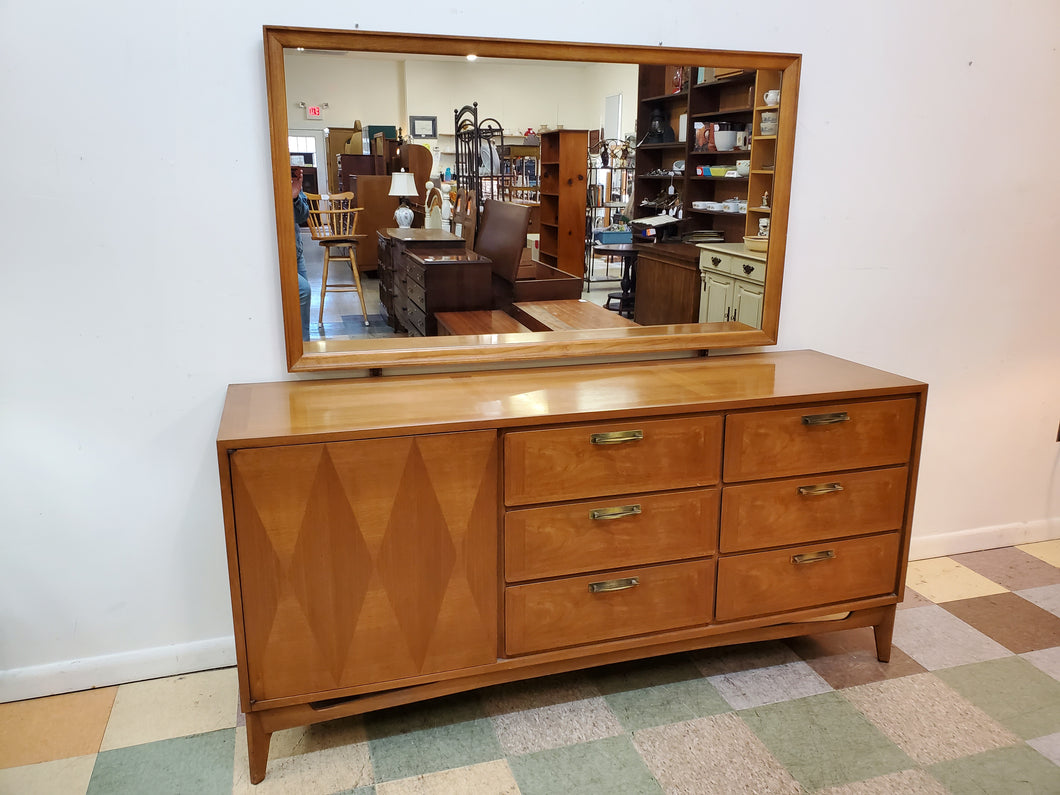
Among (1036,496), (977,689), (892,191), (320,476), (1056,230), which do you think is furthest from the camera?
(1036,496)

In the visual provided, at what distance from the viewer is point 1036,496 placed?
3.03 m

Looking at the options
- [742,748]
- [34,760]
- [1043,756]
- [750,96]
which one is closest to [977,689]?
[1043,756]

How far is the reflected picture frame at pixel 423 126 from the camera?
195cm

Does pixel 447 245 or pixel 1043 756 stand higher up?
pixel 447 245

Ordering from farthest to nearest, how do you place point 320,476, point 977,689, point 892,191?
point 892,191
point 977,689
point 320,476

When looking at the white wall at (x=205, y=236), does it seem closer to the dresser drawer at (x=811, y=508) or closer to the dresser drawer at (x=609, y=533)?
the dresser drawer at (x=811, y=508)

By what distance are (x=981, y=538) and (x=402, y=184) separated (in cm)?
247

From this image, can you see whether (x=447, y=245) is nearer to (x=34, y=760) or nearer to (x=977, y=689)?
(x=34, y=760)

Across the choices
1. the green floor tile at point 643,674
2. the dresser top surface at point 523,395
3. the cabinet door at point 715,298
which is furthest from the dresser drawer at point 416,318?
the green floor tile at point 643,674

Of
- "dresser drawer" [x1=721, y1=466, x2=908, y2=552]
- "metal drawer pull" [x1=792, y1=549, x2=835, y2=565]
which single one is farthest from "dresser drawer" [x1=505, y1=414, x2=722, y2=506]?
"metal drawer pull" [x1=792, y1=549, x2=835, y2=565]

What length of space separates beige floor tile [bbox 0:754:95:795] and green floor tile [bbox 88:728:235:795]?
22mm

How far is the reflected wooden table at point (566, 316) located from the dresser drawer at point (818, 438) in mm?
482

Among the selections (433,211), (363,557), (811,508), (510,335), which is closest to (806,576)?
(811,508)

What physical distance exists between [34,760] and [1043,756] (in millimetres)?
2409
